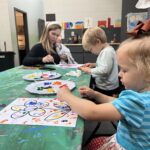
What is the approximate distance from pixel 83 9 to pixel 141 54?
5286mm

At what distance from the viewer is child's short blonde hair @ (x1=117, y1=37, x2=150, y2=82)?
608mm

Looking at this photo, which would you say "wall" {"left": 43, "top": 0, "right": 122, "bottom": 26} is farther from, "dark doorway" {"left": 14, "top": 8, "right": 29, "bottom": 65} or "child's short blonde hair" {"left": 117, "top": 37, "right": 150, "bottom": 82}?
"child's short blonde hair" {"left": 117, "top": 37, "right": 150, "bottom": 82}

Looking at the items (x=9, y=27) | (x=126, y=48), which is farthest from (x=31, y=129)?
(x=9, y=27)

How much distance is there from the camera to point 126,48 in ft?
2.13

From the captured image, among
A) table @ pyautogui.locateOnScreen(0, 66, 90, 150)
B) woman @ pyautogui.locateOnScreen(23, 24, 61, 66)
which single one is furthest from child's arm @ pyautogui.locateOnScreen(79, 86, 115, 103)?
woman @ pyautogui.locateOnScreen(23, 24, 61, 66)

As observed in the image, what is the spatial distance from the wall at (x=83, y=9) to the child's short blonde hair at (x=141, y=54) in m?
5.12

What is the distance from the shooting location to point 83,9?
18.2 feet

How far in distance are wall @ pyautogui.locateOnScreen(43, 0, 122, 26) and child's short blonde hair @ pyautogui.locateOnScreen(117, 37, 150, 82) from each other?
202 inches

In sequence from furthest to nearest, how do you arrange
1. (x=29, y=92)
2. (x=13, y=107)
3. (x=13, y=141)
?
(x=29, y=92) → (x=13, y=107) → (x=13, y=141)

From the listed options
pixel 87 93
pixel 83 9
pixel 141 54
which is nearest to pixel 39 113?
pixel 87 93

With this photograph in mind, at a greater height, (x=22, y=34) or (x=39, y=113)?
(x=22, y=34)

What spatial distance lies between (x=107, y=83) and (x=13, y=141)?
122 centimetres

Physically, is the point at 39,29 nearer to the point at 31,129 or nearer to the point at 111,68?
the point at 111,68

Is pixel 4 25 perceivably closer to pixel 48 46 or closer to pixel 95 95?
pixel 48 46
